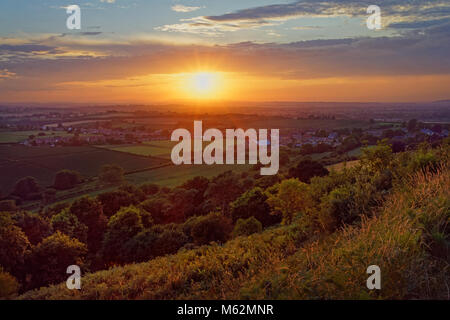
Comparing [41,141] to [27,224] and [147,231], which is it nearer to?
[27,224]

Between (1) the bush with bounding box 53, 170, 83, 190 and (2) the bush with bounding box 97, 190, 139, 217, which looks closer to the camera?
(2) the bush with bounding box 97, 190, 139, 217

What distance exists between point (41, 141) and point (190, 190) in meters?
23.4

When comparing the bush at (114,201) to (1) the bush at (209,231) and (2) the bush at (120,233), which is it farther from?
(1) the bush at (209,231)

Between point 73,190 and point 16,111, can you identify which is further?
point 16,111

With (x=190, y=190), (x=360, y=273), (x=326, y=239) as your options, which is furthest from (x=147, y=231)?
(x=360, y=273)

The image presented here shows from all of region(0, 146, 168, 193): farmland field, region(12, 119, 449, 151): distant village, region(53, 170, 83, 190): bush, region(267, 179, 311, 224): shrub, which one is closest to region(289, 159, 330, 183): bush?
region(267, 179, 311, 224): shrub

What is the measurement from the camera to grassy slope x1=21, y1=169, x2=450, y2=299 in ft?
13.7

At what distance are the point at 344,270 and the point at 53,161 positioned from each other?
39.6 m

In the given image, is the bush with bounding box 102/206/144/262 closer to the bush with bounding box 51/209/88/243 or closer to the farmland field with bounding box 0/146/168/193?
the bush with bounding box 51/209/88/243

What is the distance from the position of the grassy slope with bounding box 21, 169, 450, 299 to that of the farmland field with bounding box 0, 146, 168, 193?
30.4m

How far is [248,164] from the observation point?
42.3 metres

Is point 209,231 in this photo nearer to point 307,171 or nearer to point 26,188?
point 307,171

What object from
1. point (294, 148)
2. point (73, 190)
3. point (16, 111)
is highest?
point (16, 111)

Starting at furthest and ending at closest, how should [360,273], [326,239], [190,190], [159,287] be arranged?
[190,190] → [326,239] → [159,287] → [360,273]
